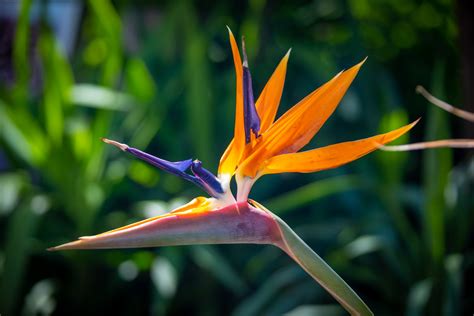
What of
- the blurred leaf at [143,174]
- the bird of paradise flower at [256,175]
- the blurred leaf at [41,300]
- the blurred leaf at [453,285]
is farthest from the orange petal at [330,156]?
the blurred leaf at [143,174]

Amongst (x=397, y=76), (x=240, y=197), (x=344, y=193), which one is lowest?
(x=344, y=193)

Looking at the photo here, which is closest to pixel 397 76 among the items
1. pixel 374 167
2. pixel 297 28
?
pixel 297 28

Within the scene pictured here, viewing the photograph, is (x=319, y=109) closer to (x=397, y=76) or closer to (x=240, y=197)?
(x=240, y=197)

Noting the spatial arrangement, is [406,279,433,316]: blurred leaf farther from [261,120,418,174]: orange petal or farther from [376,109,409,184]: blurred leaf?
[261,120,418,174]: orange petal

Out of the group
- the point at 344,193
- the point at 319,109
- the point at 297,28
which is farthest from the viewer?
the point at 297,28

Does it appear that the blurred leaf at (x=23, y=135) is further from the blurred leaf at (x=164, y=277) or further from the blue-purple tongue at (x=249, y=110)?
the blue-purple tongue at (x=249, y=110)

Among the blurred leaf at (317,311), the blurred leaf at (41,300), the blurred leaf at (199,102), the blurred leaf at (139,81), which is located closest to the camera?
the blurred leaf at (317,311)

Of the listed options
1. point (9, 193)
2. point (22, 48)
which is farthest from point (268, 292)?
point (22, 48)
